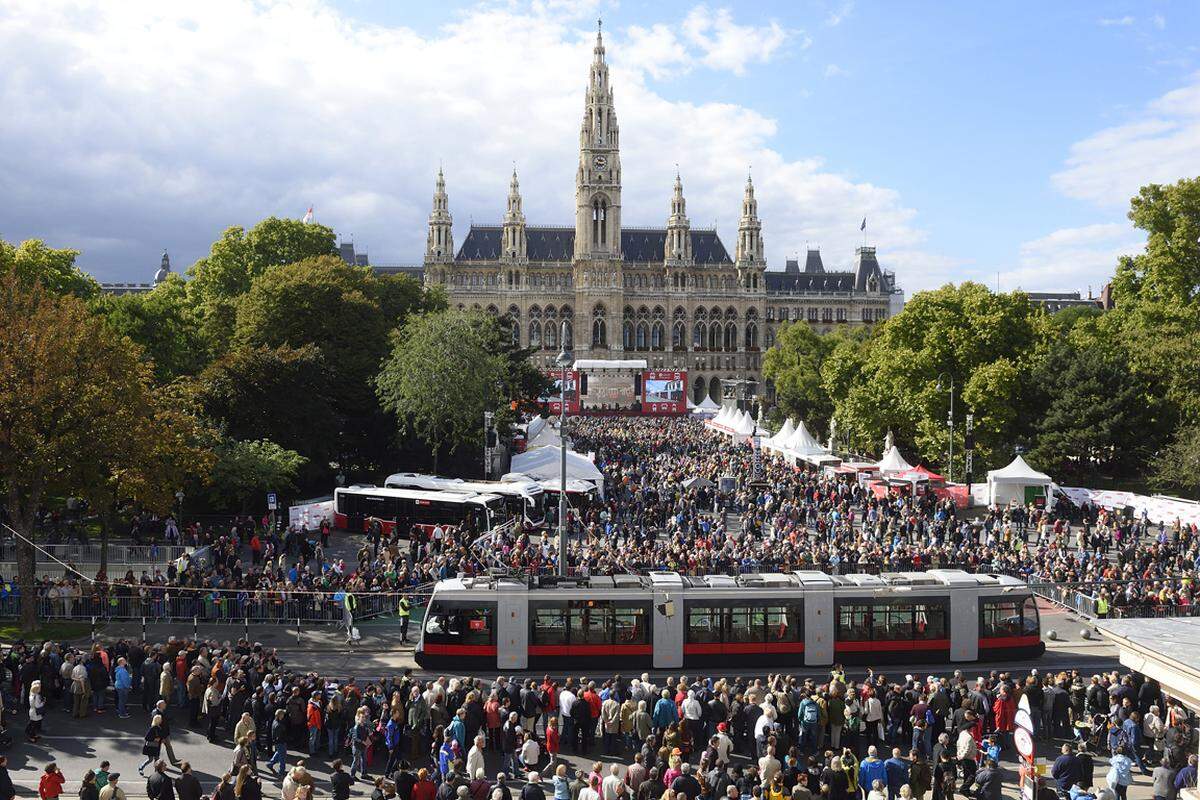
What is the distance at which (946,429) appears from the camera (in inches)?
1644

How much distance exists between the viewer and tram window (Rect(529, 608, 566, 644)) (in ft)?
57.9

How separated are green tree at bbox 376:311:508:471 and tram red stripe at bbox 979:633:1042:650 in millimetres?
23575

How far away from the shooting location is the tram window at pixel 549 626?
1764 cm

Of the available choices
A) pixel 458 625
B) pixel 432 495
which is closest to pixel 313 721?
pixel 458 625

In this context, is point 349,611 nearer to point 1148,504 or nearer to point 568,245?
point 1148,504

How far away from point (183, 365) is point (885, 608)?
33.1m

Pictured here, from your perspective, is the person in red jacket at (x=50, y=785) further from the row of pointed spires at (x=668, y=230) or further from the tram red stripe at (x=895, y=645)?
the row of pointed spires at (x=668, y=230)

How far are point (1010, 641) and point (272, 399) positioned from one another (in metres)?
25.7

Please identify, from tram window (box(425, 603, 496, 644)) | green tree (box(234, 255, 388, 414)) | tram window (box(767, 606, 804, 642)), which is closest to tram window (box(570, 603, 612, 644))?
tram window (box(425, 603, 496, 644))

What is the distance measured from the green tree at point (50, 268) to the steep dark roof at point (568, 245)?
75094 millimetres

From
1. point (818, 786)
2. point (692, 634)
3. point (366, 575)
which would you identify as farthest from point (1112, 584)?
point (366, 575)

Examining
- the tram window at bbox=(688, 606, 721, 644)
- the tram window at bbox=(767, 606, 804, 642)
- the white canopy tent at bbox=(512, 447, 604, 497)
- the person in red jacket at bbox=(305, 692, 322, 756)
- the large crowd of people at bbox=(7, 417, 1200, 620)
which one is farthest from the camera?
the white canopy tent at bbox=(512, 447, 604, 497)

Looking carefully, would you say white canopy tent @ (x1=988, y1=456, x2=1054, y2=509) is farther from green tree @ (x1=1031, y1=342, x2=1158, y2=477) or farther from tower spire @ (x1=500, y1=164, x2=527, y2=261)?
tower spire @ (x1=500, y1=164, x2=527, y2=261)

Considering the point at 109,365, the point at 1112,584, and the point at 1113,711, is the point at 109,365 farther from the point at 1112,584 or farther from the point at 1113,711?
the point at 1112,584
